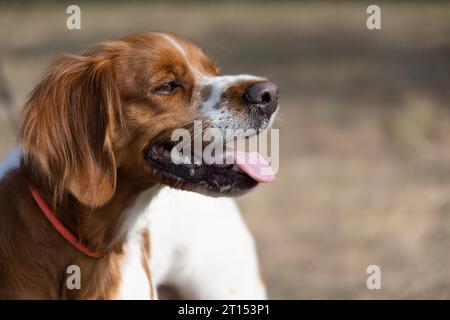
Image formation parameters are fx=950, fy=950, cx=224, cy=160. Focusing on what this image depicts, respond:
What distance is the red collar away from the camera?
403cm

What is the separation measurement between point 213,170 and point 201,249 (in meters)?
0.82

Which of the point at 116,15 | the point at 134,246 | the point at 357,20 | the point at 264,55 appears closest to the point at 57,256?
the point at 134,246

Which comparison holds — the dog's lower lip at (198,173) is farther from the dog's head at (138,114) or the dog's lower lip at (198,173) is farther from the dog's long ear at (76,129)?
the dog's long ear at (76,129)

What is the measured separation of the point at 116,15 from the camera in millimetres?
18656

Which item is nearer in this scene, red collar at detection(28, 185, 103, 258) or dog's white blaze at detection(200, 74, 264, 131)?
red collar at detection(28, 185, 103, 258)

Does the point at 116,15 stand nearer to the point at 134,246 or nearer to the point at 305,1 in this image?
the point at 305,1

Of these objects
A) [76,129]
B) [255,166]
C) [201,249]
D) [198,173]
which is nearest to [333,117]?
[201,249]

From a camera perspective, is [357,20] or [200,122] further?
[357,20]

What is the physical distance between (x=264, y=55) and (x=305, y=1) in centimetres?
413

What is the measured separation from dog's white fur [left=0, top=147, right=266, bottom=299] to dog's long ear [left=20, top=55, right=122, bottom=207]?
617 mm

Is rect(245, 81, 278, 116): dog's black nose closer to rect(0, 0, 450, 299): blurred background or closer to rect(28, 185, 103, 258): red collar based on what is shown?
rect(0, 0, 450, 299): blurred background

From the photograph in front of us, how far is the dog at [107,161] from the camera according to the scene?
4.05 m

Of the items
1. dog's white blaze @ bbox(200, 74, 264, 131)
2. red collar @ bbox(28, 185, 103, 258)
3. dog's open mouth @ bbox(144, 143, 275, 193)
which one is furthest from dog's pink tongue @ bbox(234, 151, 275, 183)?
red collar @ bbox(28, 185, 103, 258)

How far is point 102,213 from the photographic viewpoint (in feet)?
13.8
